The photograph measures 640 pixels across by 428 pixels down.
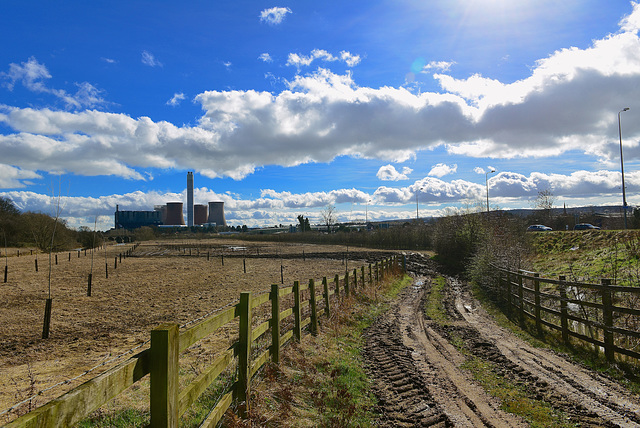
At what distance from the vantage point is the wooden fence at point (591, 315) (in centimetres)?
765

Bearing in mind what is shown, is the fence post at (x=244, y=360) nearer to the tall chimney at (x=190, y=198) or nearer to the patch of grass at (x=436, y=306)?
the patch of grass at (x=436, y=306)

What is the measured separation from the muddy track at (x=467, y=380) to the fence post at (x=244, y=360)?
1.82 m

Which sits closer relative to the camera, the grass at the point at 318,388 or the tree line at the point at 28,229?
the grass at the point at 318,388

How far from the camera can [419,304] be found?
52.5 ft

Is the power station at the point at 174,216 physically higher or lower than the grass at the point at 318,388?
higher

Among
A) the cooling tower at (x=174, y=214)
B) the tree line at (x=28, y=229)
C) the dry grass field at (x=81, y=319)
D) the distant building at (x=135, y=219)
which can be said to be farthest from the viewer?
the cooling tower at (x=174, y=214)

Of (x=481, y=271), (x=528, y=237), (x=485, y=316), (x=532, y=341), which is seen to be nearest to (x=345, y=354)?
(x=532, y=341)

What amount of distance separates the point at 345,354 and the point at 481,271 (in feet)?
44.6

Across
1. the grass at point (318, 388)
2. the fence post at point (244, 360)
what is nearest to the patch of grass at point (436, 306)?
the grass at point (318, 388)

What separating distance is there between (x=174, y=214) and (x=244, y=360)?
17409 centimetres

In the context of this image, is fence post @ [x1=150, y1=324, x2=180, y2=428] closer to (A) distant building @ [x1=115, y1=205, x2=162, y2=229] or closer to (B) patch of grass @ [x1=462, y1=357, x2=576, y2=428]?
(B) patch of grass @ [x1=462, y1=357, x2=576, y2=428]

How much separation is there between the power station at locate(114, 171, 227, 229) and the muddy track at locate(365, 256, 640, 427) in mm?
145385

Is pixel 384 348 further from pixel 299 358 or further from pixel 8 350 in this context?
pixel 8 350

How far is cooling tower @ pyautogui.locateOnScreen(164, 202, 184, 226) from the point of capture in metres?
167
